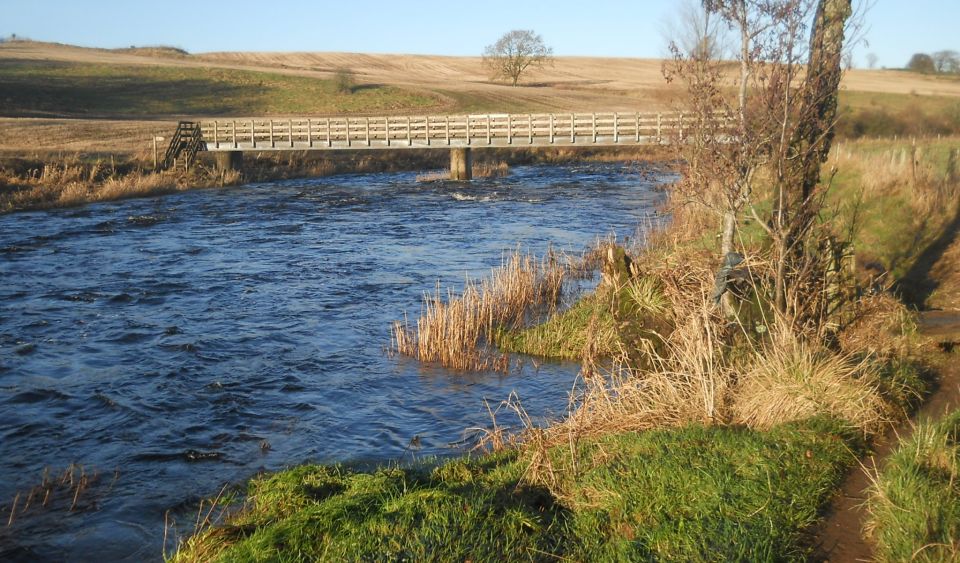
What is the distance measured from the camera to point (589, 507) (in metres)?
6.22

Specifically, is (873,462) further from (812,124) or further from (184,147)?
(184,147)

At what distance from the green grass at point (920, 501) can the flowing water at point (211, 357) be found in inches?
177

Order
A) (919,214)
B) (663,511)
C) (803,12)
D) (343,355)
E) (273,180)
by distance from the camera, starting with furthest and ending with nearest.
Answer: (273,180) < (919,214) < (343,355) < (803,12) < (663,511)

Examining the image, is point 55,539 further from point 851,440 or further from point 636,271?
point 636,271

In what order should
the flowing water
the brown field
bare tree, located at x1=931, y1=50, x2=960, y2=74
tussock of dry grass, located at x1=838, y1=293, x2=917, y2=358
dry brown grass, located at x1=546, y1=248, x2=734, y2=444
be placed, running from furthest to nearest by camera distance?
bare tree, located at x1=931, y1=50, x2=960, y2=74
the brown field
tussock of dry grass, located at x1=838, y1=293, x2=917, y2=358
the flowing water
dry brown grass, located at x1=546, y1=248, x2=734, y2=444

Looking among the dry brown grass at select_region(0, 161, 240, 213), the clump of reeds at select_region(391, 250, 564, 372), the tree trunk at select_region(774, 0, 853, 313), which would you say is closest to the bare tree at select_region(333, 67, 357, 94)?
the dry brown grass at select_region(0, 161, 240, 213)

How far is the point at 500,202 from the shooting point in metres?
32.0

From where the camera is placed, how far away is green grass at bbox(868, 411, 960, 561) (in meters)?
5.02

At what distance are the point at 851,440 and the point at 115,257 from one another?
18813mm

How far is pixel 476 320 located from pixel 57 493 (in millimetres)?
6549

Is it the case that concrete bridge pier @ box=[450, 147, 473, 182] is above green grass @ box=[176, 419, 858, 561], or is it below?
above

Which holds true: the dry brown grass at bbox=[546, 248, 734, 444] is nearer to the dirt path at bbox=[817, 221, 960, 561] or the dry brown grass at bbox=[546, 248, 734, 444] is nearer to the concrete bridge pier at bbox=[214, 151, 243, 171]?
the dirt path at bbox=[817, 221, 960, 561]

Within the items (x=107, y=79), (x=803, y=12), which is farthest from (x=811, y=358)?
(x=107, y=79)

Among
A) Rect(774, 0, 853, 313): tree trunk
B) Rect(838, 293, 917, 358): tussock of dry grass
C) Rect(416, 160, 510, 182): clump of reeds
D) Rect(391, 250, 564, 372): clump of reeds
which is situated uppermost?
Rect(774, 0, 853, 313): tree trunk
